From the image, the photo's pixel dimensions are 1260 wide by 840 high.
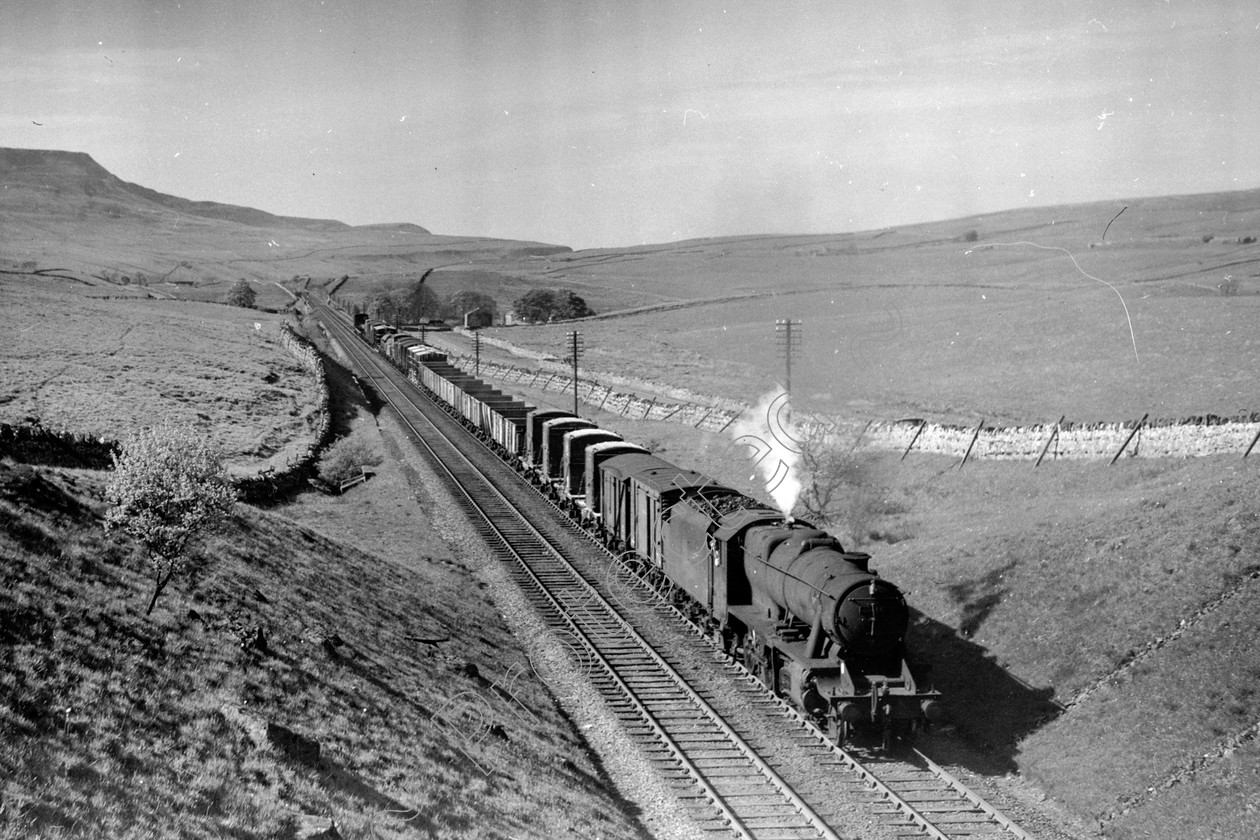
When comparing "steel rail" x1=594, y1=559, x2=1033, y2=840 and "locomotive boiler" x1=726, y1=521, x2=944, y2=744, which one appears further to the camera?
"locomotive boiler" x1=726, y1=521, x2=944, y2=744

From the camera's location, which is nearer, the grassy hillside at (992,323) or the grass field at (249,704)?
the grass field at (249,704)

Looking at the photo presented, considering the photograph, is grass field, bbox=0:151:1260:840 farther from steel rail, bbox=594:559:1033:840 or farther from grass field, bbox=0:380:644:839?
steel rail, bbox=594:559:1033:840

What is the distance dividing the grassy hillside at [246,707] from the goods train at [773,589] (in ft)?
13.5

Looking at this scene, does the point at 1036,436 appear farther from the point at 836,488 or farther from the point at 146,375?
the point at 146,375

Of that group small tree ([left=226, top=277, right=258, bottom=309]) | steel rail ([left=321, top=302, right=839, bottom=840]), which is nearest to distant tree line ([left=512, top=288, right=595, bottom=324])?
small tree ([left=226, top=277, right=258, bottom=309])

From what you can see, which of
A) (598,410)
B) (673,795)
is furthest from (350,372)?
(673,795)

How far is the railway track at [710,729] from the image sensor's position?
49.2ft

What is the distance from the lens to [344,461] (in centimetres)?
4247

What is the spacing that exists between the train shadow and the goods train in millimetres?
1478

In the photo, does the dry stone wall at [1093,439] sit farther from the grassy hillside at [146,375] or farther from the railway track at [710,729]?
the grassy hillside at [146,375]

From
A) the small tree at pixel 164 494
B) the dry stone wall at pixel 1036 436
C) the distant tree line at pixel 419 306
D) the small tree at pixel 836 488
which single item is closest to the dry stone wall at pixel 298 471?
the small tree at pixel 164 494

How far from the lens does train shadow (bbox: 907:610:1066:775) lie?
1781 centimetres

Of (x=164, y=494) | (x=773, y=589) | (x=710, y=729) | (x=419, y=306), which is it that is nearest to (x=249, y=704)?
(x=164, y=494)

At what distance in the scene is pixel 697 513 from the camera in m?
22.4
